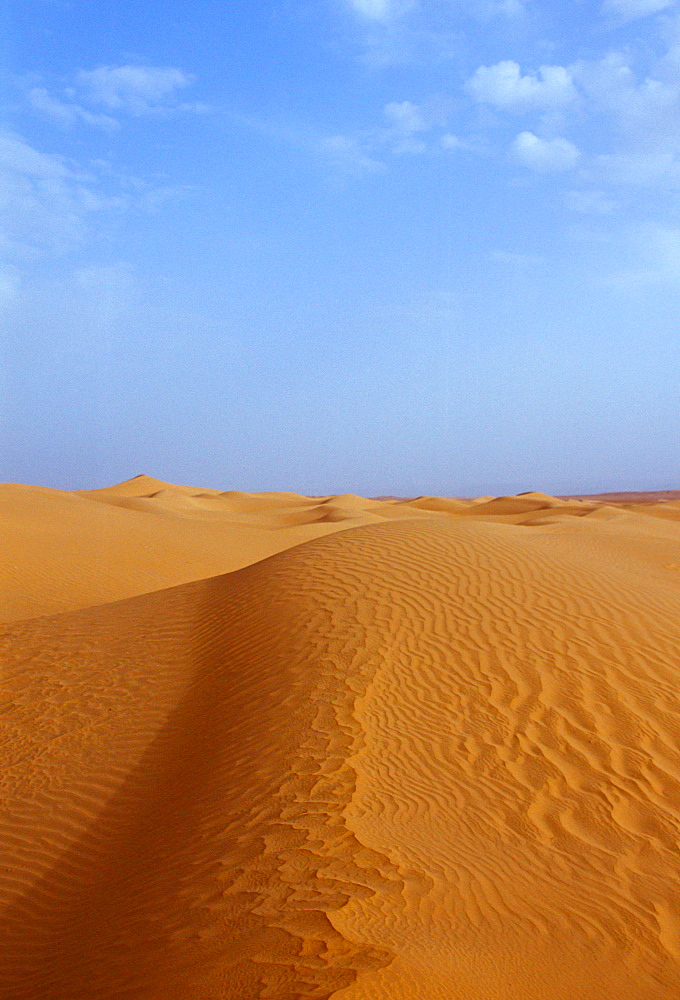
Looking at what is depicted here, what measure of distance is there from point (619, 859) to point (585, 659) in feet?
10.3

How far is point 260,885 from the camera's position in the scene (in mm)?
3928

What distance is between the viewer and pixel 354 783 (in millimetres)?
5199

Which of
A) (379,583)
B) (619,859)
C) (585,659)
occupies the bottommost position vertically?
(619,859)

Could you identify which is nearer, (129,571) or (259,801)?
(259,801)

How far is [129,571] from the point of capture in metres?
17.8

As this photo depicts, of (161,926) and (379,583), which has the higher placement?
(379,583)

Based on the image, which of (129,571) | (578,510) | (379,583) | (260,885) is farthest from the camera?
(578,510)

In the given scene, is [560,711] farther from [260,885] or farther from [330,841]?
[260,885]

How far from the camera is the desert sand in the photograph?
340cm

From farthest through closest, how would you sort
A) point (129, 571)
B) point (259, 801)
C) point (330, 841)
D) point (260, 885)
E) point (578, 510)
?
point (578, 510)
point (129, 571)
point (259, 801)
point (330, 841)
point (260, 885)

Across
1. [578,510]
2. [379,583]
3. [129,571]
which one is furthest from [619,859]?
[578,510]

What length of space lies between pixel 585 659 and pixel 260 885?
467cm

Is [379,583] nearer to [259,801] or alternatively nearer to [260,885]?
[259,801]

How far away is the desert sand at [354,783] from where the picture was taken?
340cm
